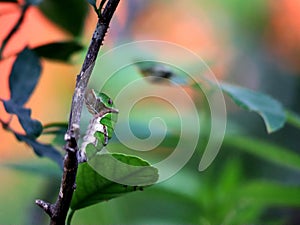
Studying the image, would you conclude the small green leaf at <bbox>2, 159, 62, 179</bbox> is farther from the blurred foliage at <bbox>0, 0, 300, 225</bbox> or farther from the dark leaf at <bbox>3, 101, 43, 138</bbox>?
the dark leaf at <bbox>3, 101, 43, 138</bbox>

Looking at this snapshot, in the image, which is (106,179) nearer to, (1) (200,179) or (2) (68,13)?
(2) (68,13)

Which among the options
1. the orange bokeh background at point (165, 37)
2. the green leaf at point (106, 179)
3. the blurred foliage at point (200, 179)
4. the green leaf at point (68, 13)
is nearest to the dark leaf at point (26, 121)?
the blurred foliage at point (200, 179)

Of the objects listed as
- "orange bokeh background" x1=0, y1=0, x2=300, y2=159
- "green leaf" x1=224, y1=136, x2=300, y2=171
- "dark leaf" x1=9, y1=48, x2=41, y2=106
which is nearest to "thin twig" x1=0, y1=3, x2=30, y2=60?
"dark leaf" x1=9, y1=48, x2=41, y2=106

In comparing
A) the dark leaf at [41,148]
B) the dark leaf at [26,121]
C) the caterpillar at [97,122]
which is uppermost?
the caterpillar at [97,122]

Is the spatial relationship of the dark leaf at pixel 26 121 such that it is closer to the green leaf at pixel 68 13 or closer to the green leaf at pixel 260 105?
the green leaf at pixel 260 105

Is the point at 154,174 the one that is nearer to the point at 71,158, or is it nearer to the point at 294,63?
the point at 71,158

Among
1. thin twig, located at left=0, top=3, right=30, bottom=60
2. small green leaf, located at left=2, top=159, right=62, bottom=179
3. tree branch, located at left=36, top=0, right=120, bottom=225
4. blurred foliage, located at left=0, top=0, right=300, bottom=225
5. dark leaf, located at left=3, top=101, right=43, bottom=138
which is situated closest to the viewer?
tree branch, located at left=36, top=0, right=120, bottom=225
